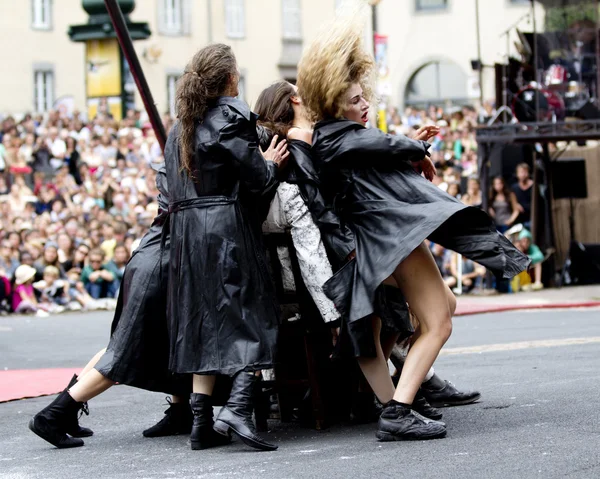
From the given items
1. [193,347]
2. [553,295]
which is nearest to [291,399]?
[193,347]

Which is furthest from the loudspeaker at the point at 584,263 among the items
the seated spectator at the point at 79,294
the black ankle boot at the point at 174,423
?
the black ankle boot at the point at 174,423

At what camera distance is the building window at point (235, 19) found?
48656 millimetres

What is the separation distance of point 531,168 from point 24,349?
9.68 meters

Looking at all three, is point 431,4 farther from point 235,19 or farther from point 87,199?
point 87,199

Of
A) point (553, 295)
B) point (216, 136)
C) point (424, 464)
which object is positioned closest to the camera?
point (424, 464)

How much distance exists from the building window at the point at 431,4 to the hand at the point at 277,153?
4038 centimetres

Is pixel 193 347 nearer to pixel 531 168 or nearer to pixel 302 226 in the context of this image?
pixel 302 226

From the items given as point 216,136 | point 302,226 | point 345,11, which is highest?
point 345,11

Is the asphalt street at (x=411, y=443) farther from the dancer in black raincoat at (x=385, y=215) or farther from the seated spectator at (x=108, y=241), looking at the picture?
the seated spectator at (x=108, y=241)

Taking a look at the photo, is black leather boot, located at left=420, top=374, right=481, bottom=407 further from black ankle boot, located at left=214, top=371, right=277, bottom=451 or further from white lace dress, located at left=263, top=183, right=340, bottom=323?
black ankle boot, located at left=214, top=371, right=277, bottom=451

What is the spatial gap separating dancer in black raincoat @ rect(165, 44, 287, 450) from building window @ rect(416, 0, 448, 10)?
40.5 m

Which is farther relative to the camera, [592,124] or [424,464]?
[592,124]

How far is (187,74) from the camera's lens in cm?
638

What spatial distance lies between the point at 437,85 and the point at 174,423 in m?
40.4
